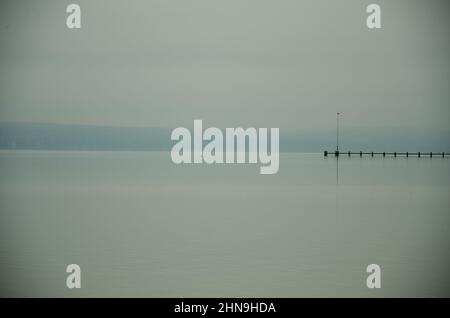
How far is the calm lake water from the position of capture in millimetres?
6957

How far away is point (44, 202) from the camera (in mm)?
12977

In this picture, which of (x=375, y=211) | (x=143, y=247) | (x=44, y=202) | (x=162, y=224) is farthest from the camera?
(x=44, y=202)

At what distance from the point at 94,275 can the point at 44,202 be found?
6023 mm

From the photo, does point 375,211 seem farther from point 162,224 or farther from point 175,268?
point 175,268

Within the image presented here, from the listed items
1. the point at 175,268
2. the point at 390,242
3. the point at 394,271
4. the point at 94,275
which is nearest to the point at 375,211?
the point at 390,242

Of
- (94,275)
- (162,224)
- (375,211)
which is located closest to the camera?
(94,275)

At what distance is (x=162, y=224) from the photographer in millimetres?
10562

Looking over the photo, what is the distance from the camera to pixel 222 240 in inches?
364

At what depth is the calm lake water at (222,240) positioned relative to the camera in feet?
22.8
